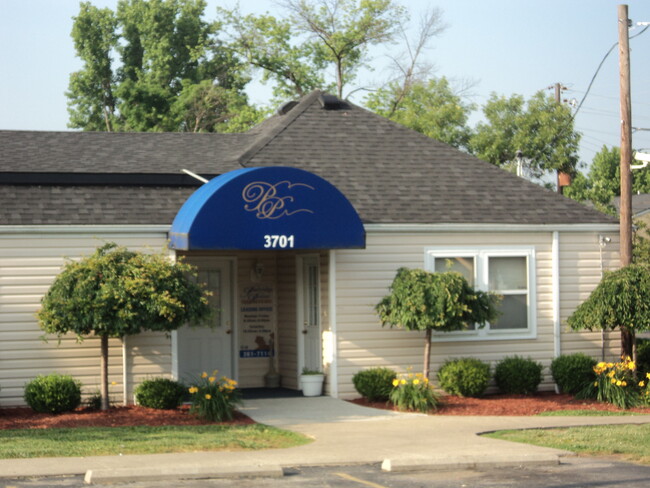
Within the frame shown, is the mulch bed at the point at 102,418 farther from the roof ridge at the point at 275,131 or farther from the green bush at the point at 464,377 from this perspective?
the roof ridge at the point at 275,131

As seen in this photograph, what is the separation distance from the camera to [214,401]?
14.9 m

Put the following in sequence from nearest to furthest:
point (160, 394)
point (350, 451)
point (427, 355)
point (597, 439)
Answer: point (350, 451)
point (597, 439)
point (160, 394)
point (427, 355)

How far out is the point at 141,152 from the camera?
1977cm

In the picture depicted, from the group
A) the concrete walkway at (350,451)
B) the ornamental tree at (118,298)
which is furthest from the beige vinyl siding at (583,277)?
the ornamental tree at (118,298)

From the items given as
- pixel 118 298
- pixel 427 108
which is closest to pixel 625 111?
pixel 118 298

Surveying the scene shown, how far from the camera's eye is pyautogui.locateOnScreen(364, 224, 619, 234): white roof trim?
17594mm

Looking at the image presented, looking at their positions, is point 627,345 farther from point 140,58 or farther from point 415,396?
point 140,58

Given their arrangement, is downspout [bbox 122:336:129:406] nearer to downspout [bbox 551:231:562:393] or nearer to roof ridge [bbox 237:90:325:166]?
roof ridge [bbox 237:90:325:166]

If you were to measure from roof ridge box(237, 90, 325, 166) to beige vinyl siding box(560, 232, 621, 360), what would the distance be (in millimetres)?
5600

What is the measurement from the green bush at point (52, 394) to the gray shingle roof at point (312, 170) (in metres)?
2.58

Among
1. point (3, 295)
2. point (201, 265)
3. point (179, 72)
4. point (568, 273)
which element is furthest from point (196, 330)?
point (179, 72)

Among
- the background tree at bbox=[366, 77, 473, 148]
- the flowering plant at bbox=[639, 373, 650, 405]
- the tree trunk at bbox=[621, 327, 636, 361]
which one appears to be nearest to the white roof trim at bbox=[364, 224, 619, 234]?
the tree trunk at bbox=[621, 327, 636, 361]

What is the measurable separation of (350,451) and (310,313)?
20.1ft

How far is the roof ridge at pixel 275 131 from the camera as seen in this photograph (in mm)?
18750
